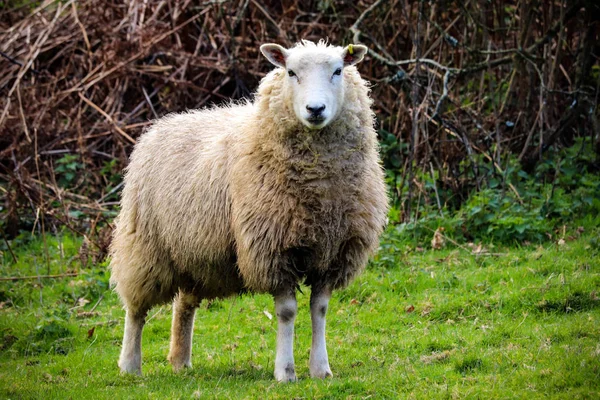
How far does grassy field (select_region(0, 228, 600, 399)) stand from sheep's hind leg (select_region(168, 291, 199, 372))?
0.39 feet

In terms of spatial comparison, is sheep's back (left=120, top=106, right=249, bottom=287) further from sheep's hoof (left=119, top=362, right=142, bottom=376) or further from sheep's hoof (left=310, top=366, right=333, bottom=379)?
sheep's hoof (left=310, top=366, right=333, bottom=379)

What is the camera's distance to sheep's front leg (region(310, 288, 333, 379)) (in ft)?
17.7

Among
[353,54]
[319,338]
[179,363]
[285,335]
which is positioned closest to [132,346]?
[179,363]

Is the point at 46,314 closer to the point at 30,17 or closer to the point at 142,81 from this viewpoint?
the point at 142,81

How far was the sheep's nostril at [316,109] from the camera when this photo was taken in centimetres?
516

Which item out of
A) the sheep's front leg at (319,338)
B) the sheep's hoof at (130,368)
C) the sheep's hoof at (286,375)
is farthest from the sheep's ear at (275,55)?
the sheep's hoof at (130,368)

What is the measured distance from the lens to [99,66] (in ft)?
37.2

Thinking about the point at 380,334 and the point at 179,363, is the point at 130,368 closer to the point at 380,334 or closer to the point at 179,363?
the point at 179,363

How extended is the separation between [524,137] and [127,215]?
17.2 ft

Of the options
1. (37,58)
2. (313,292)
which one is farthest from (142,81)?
(313,292)

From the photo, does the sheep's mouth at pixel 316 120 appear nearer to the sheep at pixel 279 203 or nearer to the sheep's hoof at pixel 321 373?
the sheep at pixel 279 203

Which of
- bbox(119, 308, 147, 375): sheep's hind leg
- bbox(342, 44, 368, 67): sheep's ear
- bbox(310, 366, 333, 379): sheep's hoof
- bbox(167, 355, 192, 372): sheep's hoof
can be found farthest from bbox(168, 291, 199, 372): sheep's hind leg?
bbox(342, 44, 368, 67): sheep's ear

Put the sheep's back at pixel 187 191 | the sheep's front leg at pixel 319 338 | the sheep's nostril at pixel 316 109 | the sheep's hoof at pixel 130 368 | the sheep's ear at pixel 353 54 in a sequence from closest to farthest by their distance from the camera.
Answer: the sheep's nostril at pixel 316 109 → the sheep's front leg at pixel 319 338 → the sheep's ear at pixel 353 54 → the sheep's back at pixel 187 191 → the sheep's hoof at pixel 130 368

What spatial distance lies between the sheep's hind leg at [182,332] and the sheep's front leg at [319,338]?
1.16m
